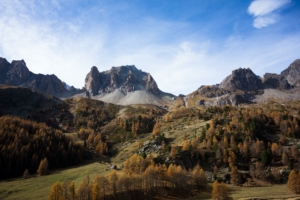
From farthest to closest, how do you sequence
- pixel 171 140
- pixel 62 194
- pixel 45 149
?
pixel 171 140 → pixel 45 149 → pixel 62 194

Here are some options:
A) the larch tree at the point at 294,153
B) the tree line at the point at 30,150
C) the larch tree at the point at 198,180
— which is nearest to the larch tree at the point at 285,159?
the larch tree at the point at 294,153

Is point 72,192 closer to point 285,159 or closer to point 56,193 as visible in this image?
point 56,193

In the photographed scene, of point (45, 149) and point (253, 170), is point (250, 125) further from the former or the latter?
point (45, 149)

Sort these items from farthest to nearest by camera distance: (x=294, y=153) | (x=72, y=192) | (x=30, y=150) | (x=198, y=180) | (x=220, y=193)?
1. (x=30, y=150)
2. (x=294, y=153)
3. (x=198, y=180)
4. (x=220, y=193)
5. (x=72, y=192)

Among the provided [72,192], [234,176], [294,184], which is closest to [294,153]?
[234,176]

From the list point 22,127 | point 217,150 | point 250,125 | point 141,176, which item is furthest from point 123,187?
point 22,127

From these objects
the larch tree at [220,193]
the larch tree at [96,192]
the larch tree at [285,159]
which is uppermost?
the larch tree at [285,159]

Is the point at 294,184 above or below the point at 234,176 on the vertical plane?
above

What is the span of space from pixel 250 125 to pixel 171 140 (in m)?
68.3

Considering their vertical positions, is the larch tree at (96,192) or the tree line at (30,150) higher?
the tree line at (30,150)

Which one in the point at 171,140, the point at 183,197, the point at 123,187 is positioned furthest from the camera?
the point at 171,140

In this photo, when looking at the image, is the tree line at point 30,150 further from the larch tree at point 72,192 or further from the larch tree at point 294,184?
the larch tree at point 294,184

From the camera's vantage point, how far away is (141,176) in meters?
105

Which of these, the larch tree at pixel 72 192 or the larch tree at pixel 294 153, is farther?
the larch tree at pixel 294 153
